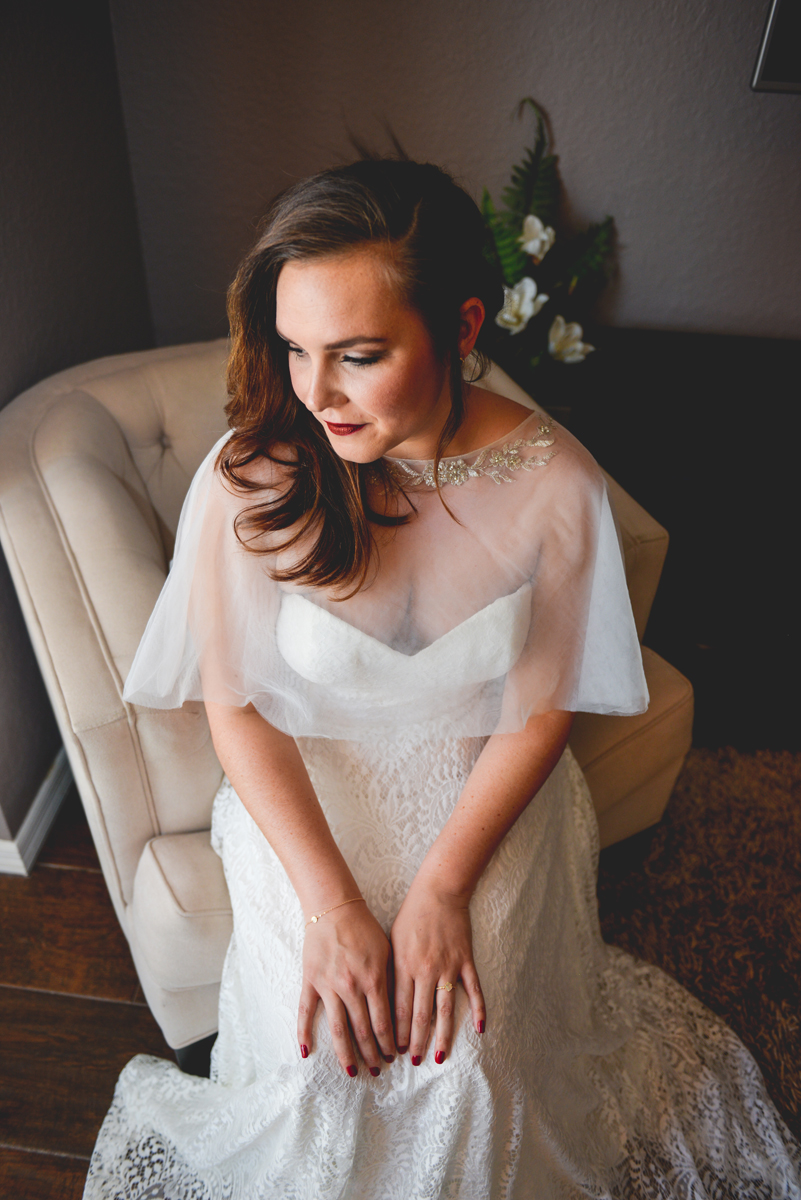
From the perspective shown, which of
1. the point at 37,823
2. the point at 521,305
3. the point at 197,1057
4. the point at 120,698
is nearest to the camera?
the point at 120,698

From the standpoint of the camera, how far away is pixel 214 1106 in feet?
4.24

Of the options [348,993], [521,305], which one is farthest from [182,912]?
[521,305]

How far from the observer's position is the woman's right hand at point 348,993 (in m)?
1.05

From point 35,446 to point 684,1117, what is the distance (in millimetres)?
1692

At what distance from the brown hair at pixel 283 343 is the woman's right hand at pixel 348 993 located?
52 cm

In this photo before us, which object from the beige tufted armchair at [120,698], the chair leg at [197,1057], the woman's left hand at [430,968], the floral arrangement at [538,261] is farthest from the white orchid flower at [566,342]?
the chair leg at [197,1057]

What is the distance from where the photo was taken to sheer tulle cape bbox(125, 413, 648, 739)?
1.22 meters

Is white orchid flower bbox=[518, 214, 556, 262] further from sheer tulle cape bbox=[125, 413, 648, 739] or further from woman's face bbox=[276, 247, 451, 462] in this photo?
woman's face bbox=[276, 247, 451, 462]

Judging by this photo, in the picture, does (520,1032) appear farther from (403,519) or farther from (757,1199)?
(403,519)

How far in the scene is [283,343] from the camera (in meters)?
1.08

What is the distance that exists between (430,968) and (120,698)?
62 centimetres

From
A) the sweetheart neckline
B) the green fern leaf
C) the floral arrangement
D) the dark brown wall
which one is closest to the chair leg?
the dark brown wall

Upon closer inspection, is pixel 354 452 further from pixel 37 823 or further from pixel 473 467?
pixel 37 823

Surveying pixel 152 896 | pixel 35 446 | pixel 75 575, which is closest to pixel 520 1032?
pixel 152 896
